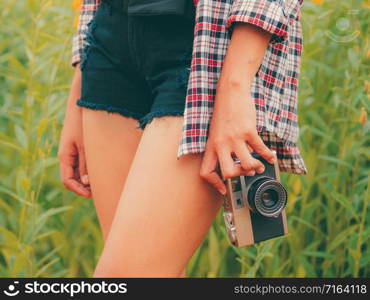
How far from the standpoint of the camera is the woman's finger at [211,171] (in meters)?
0.89

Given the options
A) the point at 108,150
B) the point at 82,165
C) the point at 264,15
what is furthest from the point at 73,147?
the point at 264,15

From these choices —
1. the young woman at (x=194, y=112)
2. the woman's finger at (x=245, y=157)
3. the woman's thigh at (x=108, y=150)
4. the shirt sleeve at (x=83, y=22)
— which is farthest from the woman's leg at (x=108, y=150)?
the woman's finger at (x=245, y=157)

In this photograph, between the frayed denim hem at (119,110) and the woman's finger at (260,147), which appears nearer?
the woman's finger at (260,147)

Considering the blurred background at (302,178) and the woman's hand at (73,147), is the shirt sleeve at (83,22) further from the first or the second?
the blurred background at (302,178)

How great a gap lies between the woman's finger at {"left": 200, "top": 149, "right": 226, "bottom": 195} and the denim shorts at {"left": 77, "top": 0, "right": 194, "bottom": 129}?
0.10 metres

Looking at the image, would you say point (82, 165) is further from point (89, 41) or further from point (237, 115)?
point (237, 115)

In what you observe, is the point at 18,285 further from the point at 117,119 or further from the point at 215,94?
the point at 215,94

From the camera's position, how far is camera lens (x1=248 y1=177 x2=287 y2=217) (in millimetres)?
894

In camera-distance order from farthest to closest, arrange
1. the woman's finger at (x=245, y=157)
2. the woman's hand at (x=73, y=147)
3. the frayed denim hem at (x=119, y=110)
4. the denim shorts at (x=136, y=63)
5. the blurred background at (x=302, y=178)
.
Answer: the blurred background at (x=302, y=178) < the woman's hand at (x=73, y=147) < the frayed denim hem at (x=119, y=110) < the denim shorts at (x=136, y=63) < the woman's finger at (x=245, y=157)

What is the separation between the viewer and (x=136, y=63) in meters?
1.03

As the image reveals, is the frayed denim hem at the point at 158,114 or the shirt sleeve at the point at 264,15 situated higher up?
the shirt sleeve at the point at 264,15

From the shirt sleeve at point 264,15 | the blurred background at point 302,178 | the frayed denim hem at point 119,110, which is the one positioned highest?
the shirt sleeve at point 264,15

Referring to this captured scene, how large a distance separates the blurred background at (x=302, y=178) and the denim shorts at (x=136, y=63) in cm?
37

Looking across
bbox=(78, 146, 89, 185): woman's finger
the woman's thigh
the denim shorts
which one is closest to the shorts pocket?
the denim shorts
